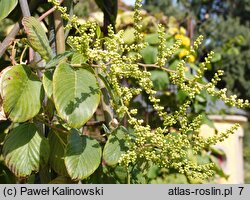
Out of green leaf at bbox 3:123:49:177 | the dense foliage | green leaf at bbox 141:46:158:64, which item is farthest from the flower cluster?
green leaf at bbox 141:46:158:64

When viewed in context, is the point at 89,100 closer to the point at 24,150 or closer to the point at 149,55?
the point at 24,150

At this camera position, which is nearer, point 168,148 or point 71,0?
point 168,148

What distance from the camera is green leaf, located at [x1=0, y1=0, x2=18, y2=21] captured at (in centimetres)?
63

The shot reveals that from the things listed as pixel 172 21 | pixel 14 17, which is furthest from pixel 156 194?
pixel 172 21

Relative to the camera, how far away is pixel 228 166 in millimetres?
3559

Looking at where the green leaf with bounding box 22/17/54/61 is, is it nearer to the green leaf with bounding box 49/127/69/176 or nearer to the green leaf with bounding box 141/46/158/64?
the green leaf with bounding box 49/127/69/176

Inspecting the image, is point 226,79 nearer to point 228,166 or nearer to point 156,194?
point 228,166

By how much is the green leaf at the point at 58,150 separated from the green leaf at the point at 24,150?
36 mm

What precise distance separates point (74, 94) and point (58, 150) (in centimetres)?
14

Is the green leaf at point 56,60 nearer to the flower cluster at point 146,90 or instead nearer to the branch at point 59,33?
the flower cluster at point 146,90

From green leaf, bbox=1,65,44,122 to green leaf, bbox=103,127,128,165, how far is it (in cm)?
11

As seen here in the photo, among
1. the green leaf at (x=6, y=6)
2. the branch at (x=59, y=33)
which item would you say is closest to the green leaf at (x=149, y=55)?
the branch at (x=59, y=33)

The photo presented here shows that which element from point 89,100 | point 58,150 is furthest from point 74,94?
point 58,150

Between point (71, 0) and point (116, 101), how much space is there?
0.22m
